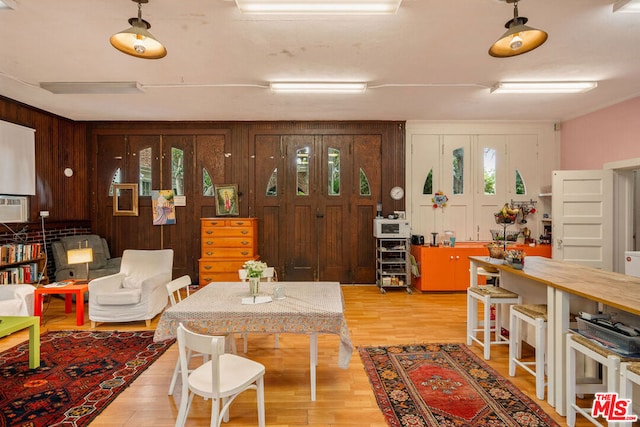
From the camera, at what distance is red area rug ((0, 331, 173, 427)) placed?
8.34 ft

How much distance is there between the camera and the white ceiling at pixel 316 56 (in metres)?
2.97

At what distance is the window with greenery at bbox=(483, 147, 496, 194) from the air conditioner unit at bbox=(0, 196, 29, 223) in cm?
835

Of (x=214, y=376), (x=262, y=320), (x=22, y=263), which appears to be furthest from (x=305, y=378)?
(x=22, y=263)

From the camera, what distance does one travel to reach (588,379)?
8.94ft

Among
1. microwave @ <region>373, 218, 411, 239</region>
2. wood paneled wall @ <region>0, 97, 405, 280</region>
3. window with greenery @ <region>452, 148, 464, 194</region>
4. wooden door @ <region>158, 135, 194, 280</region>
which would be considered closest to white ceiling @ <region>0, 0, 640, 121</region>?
wood paneled wall @ <region>0, 97, 405, 280</region>

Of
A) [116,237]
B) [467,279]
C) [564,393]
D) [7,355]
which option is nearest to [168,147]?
[116,237]

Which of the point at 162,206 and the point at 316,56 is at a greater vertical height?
the point at 316,56

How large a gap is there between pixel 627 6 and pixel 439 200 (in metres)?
4.25

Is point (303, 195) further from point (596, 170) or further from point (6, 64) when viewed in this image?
point (596, 170)

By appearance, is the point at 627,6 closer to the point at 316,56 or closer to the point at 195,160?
the point at 316,56

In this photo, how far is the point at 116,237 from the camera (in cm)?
672

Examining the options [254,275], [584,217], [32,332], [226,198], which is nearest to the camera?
[254,275]

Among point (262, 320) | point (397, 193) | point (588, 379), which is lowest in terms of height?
point (588, 379)

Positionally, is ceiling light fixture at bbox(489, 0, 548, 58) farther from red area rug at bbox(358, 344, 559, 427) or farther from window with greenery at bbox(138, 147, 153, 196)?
window with greenery at bbox(138, 147, 153, 196)
